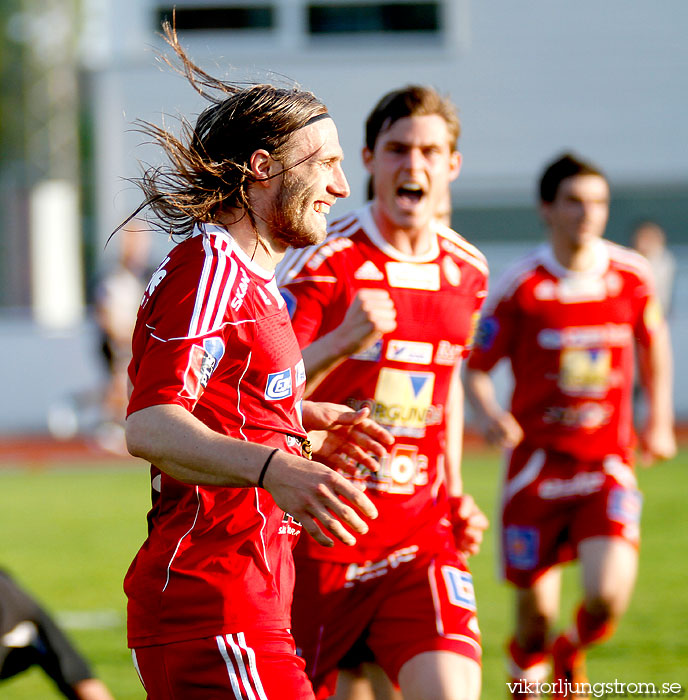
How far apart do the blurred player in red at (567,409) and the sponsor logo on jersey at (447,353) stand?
4.09 ft

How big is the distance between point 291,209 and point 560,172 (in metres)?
3.26

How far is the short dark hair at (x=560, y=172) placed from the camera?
6.12m

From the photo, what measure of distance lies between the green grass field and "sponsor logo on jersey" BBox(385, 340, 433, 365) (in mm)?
2233

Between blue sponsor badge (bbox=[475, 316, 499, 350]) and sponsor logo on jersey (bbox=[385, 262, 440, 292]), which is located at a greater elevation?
sponsor logo on jersey (bbox=[385, 262, 440, 292])

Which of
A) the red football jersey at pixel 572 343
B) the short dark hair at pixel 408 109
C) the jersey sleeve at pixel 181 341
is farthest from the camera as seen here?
the red football jersey at pixel 572 343

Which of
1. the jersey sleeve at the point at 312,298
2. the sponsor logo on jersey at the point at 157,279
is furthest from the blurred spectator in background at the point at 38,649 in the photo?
the sponsor logo on jersey at the point at 157,279

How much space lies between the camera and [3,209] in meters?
23.4

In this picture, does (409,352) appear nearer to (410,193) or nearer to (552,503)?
(410,193)

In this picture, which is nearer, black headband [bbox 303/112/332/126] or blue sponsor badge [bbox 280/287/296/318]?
black headband [bbox 303/112/332/126]

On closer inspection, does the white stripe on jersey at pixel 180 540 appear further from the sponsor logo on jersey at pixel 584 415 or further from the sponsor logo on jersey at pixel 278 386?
the sponsor logo on jersey at pixel 584 415

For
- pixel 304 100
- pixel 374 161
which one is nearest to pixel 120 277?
pixel 374 161

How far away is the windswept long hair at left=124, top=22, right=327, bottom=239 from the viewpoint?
3.13 m

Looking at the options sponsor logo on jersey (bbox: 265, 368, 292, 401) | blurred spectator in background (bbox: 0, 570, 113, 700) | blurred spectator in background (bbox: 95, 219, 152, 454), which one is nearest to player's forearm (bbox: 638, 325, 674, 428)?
blurred spectator in background (bbox: 0, 570, 113, 700)

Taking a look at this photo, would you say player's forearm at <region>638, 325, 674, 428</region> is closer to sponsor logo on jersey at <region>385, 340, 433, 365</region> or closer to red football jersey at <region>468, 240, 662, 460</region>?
red football jersey at <region>468, 240, 662, 460</region>
